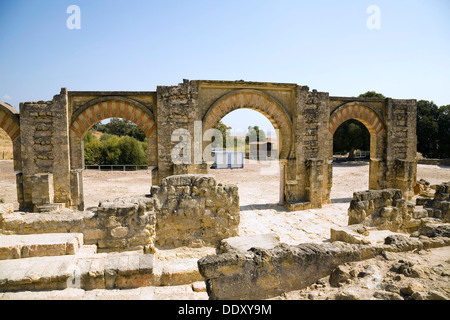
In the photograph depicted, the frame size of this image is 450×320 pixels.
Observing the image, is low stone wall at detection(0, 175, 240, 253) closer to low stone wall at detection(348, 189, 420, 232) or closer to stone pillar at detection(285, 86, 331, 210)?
low stone wall at detection(348, 189, 420, 232)

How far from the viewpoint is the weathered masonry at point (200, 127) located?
23.0ft

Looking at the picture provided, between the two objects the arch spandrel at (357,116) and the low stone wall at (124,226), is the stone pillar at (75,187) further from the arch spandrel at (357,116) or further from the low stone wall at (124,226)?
the arch spandrel at (357,116)

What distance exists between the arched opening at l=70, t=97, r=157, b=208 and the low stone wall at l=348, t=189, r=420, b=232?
524cm

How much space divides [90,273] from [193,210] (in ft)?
7.73

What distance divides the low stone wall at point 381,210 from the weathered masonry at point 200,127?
255 centimetres

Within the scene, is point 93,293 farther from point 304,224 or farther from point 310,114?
point 310,114

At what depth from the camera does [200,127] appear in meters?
7.60

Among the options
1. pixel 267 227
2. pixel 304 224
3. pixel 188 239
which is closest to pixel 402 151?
pixel 304 224

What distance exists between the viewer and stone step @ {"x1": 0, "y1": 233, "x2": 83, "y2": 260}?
3.25 m

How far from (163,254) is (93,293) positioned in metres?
1.99

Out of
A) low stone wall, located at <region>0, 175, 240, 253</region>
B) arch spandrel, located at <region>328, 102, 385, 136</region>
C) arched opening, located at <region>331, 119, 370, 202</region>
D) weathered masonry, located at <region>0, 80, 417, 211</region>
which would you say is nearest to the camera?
low stone wall, located at <region>0, 175, 240, 253</region>

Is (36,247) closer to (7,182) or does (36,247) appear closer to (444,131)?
(7,182)

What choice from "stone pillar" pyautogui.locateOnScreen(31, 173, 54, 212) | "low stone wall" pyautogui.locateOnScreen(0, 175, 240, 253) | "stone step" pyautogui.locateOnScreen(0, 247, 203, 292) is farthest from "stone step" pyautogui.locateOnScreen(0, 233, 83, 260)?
"stone pillar" pyautogui.locateOnScreen(31, 173, 54, 212)

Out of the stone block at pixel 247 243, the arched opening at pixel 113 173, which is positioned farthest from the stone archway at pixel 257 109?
the stone block at pixel 247 243
